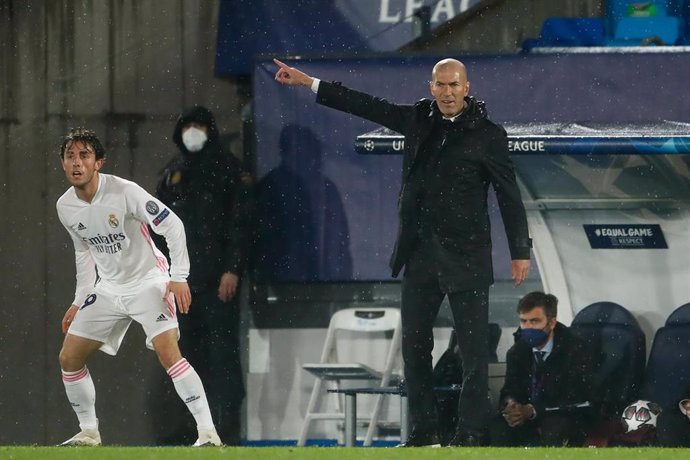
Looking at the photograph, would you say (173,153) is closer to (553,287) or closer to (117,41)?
(117,41)

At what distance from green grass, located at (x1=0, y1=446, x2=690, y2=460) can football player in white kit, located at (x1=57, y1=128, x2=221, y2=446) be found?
3.55 feet

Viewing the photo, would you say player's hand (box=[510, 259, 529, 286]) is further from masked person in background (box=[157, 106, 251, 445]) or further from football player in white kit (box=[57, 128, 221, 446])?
masked person in background (box=[157, 106, 251, 445])

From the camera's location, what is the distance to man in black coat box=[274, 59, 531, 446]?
859 cm

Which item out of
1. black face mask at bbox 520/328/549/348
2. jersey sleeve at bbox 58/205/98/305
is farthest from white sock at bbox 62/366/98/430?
black face mask at bbox 520/328/549/348

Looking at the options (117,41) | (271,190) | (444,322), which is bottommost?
(444,322)

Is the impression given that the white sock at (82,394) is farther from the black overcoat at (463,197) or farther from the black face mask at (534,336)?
the black face mask at (534,336)

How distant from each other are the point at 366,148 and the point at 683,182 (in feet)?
7.10

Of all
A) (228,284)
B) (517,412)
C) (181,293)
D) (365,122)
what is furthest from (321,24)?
(181,293)

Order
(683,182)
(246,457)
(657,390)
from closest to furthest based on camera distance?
(246,457) < (657,390) < (683,182)

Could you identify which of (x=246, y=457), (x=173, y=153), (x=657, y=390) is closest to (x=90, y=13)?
(x=173, y=153)

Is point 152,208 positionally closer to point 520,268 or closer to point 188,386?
point 188,386

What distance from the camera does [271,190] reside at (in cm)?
1243

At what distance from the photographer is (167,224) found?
30.3 feet

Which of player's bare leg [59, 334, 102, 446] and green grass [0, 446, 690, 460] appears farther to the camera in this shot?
player's bare leg [59, 334, 102, 446]
